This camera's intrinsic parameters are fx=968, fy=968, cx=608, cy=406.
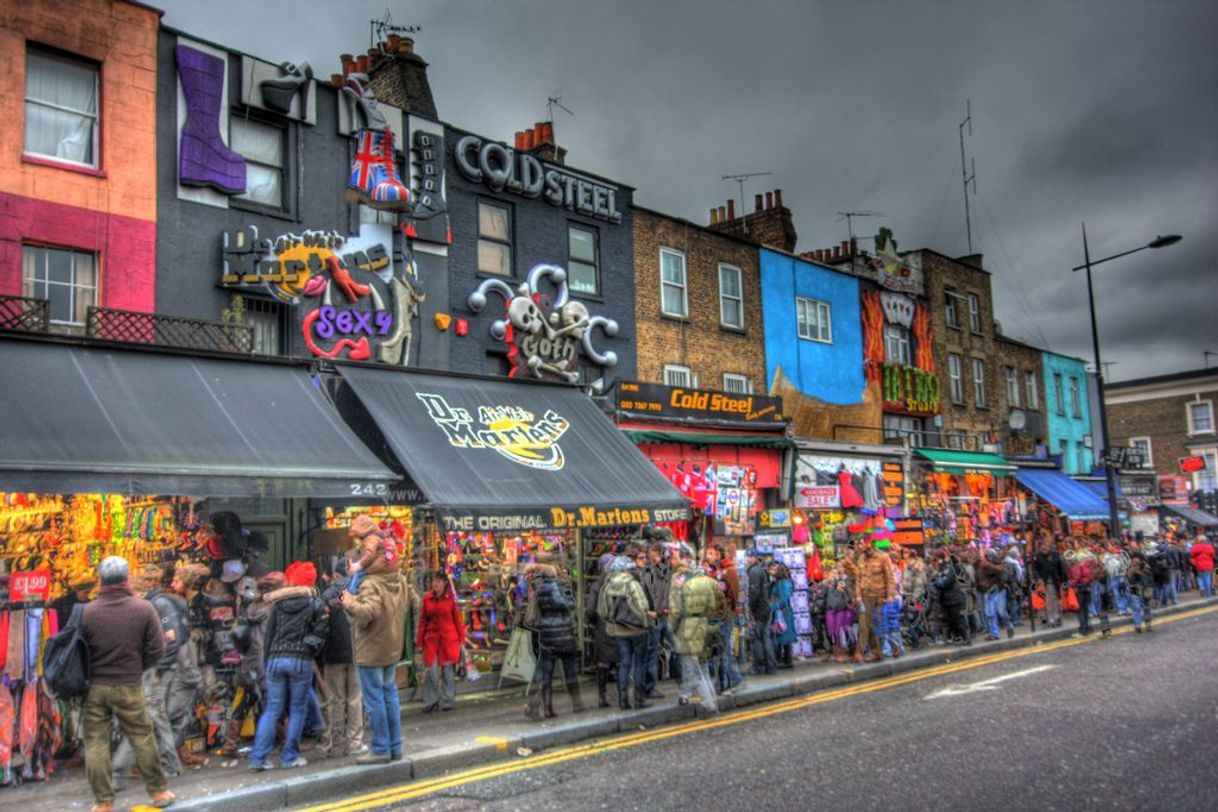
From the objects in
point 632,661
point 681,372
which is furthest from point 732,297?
point 632,661

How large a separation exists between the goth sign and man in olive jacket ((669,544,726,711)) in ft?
20.9

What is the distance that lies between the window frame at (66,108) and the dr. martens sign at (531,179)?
5.73 meters

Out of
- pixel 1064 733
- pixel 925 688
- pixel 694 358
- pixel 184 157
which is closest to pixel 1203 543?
pixel 694 358

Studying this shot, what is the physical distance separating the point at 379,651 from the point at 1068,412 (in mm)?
36738

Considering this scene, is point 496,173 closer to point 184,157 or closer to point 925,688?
point 184,157

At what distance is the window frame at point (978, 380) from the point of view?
106 feet

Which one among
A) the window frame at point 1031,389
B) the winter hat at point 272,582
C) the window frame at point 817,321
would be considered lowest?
the winter hat at point 272,582

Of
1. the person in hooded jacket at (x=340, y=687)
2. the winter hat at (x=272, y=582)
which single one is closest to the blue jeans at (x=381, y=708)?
the person in hooded jacket at (x=340, y=687)

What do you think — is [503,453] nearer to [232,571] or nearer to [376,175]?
[232,571]

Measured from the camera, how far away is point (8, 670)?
30.5ft

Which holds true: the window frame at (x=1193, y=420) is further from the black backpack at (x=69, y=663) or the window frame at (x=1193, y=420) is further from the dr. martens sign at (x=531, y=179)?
the black backpack at (x=69, y=663)

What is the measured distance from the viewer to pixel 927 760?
8.75 m

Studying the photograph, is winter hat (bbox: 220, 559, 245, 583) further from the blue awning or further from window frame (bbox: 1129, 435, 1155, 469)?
window frame (bbox: 1129, 435, 1155, 469)

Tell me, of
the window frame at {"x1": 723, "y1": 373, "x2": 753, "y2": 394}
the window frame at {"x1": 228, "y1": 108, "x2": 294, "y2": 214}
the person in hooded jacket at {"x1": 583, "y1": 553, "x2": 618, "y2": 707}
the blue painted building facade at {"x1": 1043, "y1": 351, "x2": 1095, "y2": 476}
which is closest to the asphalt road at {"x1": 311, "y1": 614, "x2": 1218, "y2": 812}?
the person in hooded jacket at {"x1": 583, "y1": 553, "x2": 618, "y2": 707}
